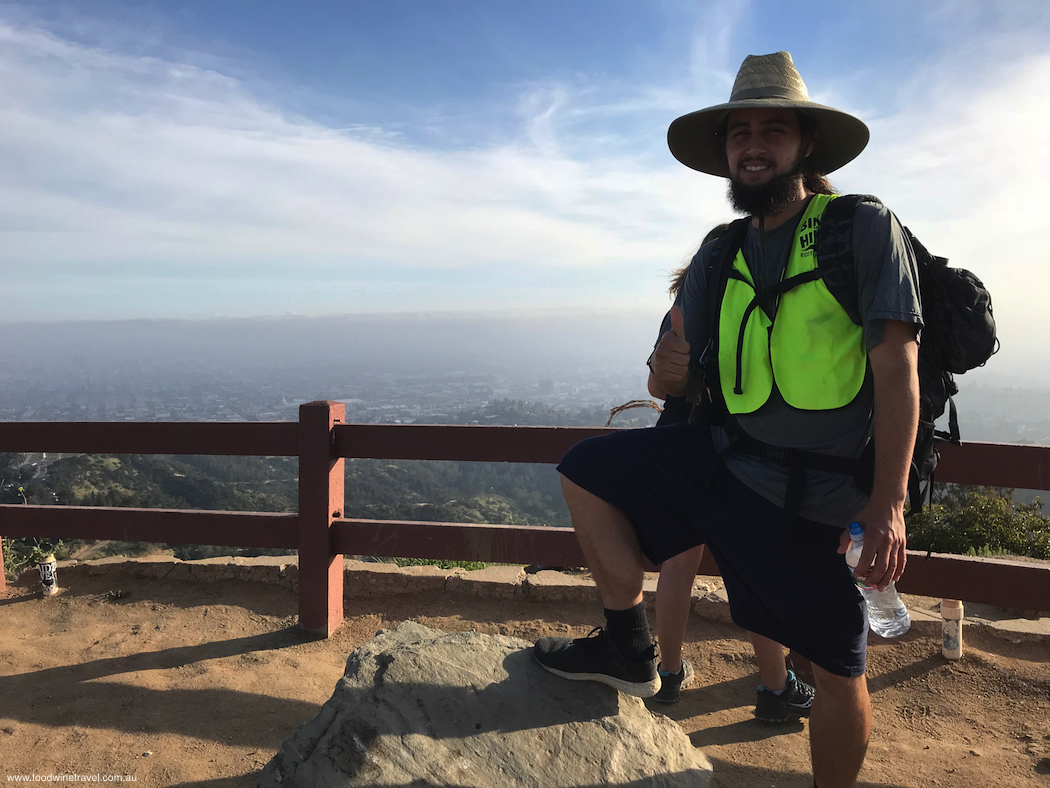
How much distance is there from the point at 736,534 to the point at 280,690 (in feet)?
8.16

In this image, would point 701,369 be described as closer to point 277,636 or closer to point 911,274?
point 911,274

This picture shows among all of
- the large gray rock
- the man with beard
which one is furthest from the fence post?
the man with beard

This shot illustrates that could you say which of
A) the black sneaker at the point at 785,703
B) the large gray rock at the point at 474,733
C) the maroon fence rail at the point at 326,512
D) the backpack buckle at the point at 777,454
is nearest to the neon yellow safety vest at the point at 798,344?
the backpack buckle at the point at 777,454

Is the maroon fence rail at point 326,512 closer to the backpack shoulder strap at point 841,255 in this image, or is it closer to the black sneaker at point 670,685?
the black sneaker at point 670,685

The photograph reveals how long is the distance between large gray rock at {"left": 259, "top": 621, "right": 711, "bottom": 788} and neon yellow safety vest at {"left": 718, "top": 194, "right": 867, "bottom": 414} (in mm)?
1194

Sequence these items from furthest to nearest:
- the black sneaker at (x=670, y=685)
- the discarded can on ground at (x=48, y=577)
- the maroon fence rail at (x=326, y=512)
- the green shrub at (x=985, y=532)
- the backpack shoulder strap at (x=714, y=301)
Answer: the green shrub at (x=985, y=532), the discarded can on ground at (x=48, y=577), the maroon fence rail at (x=326, y=512), the black sneaker at (x=670, y=685), the backpack shoulder strap at (x=714, y=301)

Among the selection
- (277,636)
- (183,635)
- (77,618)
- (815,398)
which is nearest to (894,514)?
(815,398)

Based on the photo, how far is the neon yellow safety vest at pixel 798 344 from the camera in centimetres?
179

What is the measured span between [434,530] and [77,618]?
97.2 inches

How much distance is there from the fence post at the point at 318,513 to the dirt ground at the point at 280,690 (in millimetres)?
173

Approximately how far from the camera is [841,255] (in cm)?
180

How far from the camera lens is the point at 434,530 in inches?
152

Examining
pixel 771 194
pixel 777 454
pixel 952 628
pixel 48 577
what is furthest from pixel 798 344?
pixel 48 577

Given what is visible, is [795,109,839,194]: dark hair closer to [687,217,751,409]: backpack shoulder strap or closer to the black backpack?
[687,217,751,409]: backpack shoulder strap
